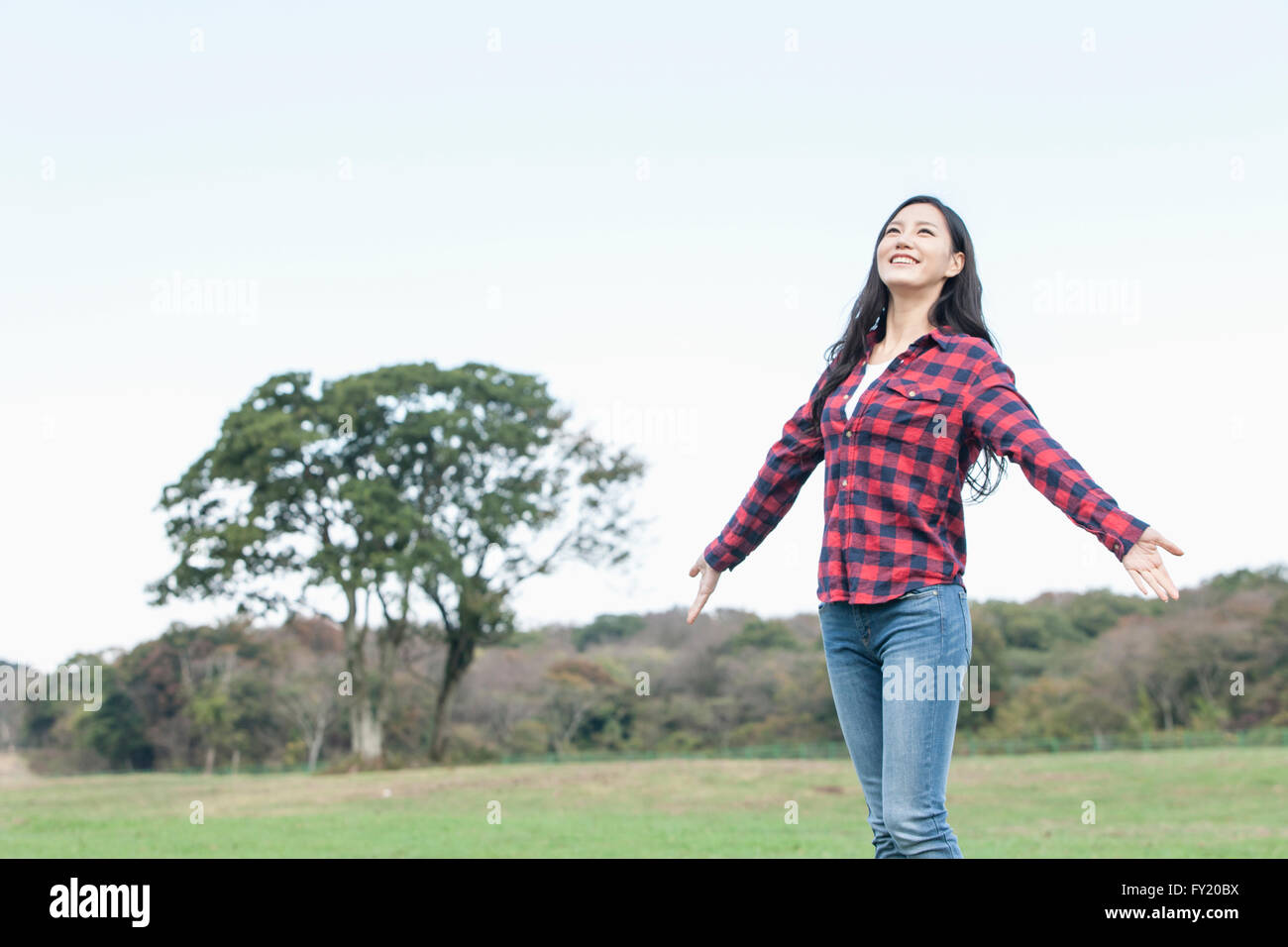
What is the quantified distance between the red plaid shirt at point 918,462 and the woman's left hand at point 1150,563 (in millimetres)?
164

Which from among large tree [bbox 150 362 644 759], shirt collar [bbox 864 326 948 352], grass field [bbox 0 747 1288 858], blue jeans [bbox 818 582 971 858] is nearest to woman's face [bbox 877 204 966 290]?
shirt collar [bbox 864 326 948 352]

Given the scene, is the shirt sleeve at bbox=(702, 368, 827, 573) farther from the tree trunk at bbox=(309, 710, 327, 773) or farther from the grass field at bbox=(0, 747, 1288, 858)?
the tree trunk at bbox=(309, 710, 327, 773)

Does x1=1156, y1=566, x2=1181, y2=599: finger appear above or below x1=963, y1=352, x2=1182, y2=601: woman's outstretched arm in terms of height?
below

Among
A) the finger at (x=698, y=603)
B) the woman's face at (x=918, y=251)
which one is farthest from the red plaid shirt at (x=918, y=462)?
the finger at (x=698, y=603)

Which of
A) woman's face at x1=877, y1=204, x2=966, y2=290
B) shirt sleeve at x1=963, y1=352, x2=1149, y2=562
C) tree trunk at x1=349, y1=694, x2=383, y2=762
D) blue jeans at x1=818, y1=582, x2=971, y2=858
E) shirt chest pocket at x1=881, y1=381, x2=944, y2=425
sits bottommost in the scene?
tree trunk at x1=349, y1=694, x2=383, y2=762

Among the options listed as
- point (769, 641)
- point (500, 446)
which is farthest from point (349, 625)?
point (769, 641)

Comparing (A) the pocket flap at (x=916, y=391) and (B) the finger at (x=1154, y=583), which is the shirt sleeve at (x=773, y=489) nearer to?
(A) the pocket flap at (x=916, y=391)

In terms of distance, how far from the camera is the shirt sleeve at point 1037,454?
247cm

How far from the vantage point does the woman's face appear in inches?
117

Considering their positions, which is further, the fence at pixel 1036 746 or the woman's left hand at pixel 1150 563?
the fence at pixel 1036 746

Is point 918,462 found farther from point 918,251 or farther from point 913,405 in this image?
point 918,251

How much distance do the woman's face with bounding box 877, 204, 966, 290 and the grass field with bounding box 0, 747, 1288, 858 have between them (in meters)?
7.68

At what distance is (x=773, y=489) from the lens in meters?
3.20

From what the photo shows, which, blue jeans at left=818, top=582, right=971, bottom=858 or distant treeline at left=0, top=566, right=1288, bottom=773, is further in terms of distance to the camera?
distant treeline at left=0, top=566, right=1288, bottom=773
